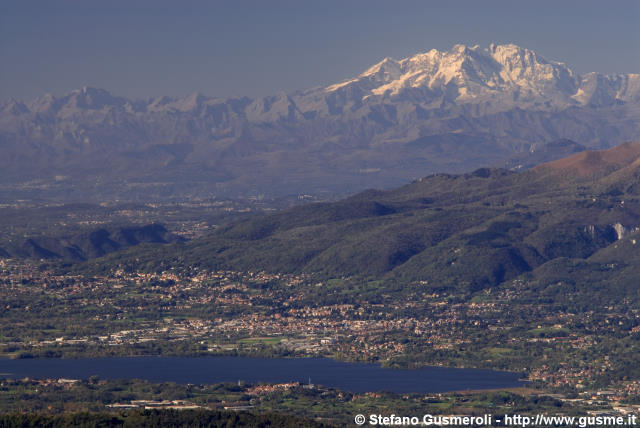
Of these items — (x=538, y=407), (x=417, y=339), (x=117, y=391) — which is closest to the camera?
(x=538, y=407)

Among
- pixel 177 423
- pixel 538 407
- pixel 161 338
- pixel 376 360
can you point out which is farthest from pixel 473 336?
pixel 177 423

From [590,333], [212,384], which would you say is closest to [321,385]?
[212,384]

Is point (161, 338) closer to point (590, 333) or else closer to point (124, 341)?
point (124, 341)

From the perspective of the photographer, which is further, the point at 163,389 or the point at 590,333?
the point at 590,333

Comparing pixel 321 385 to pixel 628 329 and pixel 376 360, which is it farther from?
pixel 628 329

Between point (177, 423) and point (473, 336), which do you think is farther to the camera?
point (473, 336)

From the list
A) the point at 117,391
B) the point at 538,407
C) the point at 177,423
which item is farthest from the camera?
the point at 117,391

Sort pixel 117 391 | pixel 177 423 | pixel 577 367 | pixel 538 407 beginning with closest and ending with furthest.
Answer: pixel 177 423 < pixel 538 407 < pixel 117 391 < pixel 577 367
